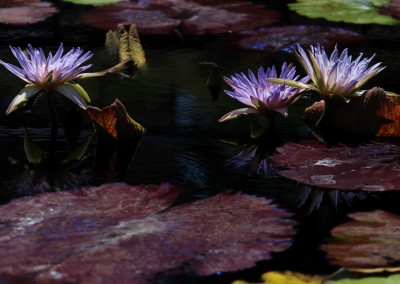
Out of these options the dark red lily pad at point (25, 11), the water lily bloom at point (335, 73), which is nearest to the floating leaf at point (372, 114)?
the water lily bloom at point (335, 73)

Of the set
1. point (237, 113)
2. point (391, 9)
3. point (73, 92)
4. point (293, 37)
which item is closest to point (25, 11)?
point (293, 37)

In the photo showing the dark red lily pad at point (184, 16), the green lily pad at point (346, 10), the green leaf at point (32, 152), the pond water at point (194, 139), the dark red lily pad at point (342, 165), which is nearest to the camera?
the pond water at point (194, 139)

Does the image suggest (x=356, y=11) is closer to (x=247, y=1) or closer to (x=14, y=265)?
(x=247, y=1)

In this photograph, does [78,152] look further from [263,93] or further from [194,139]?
[263,93]

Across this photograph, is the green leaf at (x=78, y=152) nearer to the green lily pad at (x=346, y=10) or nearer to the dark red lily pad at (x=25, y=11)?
the dark red lily pad at (x=25, y=11)

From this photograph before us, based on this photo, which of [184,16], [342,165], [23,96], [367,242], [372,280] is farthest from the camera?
[184,16]

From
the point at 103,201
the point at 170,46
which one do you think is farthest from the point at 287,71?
the point at 170,46
